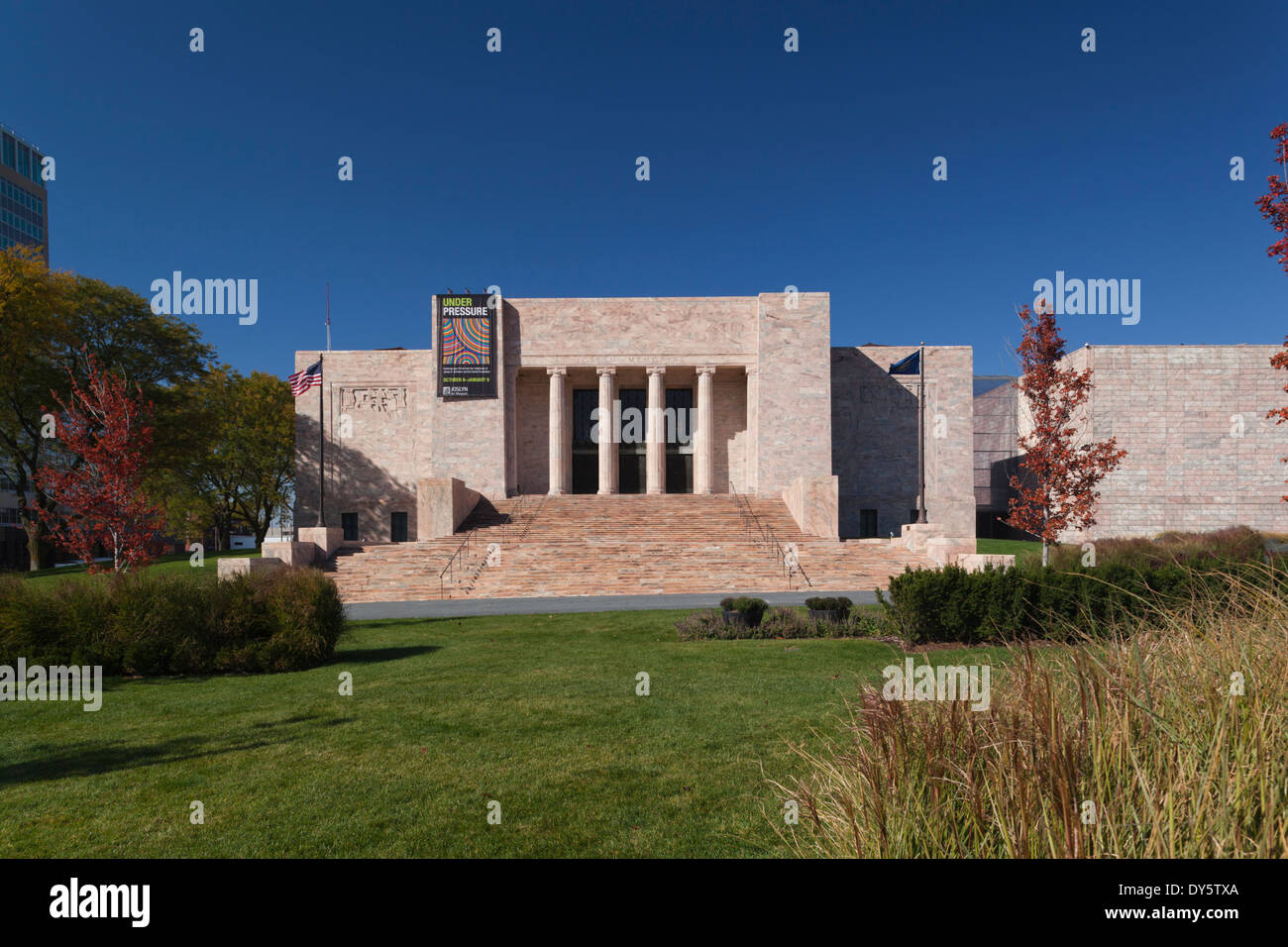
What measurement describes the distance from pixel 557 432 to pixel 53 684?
34010mm

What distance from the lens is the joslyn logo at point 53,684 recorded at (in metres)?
8.97

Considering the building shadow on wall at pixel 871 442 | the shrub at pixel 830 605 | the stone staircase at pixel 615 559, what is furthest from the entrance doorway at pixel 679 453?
the shrub at pixel 830 605

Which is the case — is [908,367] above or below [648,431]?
above

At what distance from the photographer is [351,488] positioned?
148ft

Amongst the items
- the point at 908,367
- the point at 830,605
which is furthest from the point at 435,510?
the point at 908,367

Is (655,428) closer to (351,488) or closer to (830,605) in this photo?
(351,488)

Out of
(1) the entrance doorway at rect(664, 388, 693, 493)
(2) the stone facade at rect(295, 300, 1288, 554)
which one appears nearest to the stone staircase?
(2) the stone facade at rect(295, 300, 1288, 554)

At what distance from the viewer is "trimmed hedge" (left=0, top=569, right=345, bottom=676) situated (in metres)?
10.5

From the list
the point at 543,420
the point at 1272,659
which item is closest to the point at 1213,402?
the point at 543,420

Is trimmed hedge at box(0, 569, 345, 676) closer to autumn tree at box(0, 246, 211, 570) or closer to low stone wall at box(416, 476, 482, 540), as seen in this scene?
low stone wall at box(416, 476, 482, 540)
